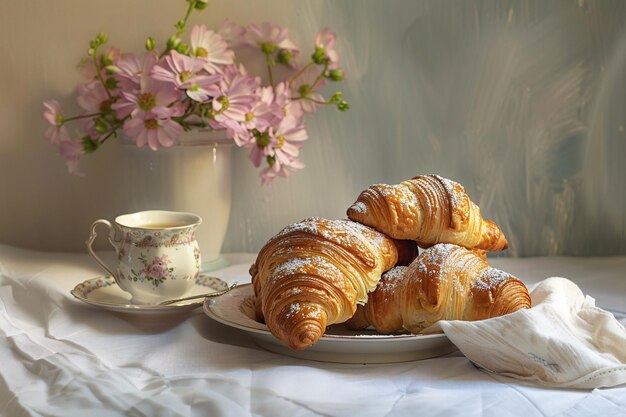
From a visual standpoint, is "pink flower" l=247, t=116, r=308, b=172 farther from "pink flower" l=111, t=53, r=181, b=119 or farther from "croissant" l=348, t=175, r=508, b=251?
"croissant" l=348, t=175, r=508, b=251

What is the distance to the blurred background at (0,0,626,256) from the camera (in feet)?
4.35

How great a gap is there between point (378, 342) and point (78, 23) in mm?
812

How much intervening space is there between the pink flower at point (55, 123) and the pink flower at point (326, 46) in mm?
402

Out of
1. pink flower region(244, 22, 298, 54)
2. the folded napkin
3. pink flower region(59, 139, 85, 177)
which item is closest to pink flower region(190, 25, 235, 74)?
pink flower region(244, 22, 298, 54)

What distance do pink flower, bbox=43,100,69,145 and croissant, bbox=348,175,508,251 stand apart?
0.52 metres

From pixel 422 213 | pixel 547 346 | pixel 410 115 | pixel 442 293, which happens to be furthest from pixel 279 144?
pixel 547 346

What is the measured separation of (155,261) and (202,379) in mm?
261

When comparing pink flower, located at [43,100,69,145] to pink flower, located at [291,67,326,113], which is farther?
pink flower, located at [291,67,326,113]

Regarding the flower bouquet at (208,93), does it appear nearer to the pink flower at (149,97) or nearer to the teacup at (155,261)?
the pink flower at (149,97)

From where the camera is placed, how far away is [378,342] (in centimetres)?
80

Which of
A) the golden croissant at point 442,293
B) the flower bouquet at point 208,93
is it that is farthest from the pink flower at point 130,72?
the golden croissant at point 442,293

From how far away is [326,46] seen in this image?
51.6 inches

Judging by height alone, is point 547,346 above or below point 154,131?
below

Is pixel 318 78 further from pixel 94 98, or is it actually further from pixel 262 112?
pixel 94 98
